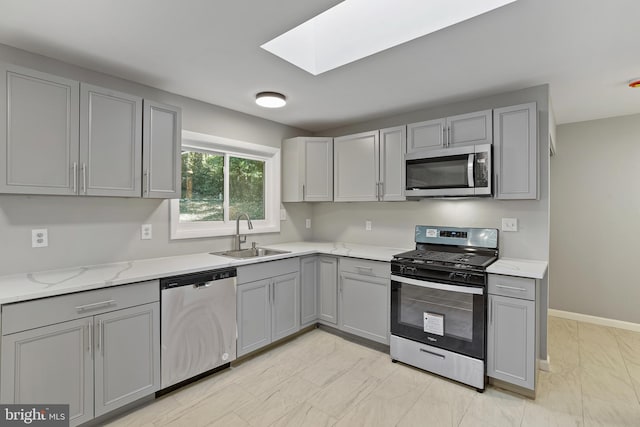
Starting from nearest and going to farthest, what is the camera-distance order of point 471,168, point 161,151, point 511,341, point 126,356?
point 126,356 < point 511,341 < point 161,151 < point 471,168

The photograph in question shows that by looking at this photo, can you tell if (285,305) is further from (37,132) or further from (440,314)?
(37,132)

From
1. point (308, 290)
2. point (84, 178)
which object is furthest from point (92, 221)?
point (308, 290)

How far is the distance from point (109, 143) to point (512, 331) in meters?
3.09

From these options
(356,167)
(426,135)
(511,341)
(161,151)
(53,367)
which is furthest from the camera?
(356,167)

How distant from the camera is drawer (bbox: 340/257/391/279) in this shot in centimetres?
286

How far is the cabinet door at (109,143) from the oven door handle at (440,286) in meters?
2.19

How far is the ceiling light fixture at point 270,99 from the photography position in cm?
274

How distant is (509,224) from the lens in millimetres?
2760

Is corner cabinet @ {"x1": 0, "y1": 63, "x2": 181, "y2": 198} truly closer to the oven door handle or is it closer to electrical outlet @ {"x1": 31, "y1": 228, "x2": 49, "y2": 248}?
electrical outlet @ {"x1": 31, "y1": 228, "x2": 49, "y2": 248}

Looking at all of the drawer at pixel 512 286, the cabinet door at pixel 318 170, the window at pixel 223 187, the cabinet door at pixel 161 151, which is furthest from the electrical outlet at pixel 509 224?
the cabinet door at pixel 161 151

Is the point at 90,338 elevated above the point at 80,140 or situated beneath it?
situated beneath

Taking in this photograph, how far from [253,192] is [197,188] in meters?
0.70

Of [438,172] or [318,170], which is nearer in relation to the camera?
[438,172]

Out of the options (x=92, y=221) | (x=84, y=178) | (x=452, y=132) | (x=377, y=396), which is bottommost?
(x=377, y=396)
